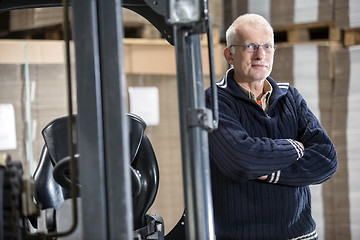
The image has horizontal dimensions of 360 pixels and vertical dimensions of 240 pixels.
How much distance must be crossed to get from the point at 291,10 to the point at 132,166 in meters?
2.92

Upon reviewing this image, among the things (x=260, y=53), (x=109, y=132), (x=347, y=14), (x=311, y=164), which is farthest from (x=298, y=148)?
(x=347, y=14)

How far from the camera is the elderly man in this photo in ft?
9.32

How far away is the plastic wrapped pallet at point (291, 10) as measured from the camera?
5.12 metres

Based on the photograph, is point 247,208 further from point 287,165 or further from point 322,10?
point 322,10

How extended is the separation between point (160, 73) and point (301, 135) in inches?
84.6

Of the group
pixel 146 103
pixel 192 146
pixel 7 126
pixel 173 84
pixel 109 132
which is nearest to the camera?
pixel 109 132

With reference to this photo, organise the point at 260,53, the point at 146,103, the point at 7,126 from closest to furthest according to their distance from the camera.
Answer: the point at 260,53 < the point at 7,126 < the point at 146,103

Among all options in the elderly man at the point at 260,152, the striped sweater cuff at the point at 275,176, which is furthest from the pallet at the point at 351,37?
the striped sweater cuff at the point at 275,176

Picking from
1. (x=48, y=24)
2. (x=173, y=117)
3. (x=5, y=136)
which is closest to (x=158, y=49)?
(x=173, y=117)

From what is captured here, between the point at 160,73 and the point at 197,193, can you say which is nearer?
the point at 197,193

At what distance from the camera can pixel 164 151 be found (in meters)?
5.01

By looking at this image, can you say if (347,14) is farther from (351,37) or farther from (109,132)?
(109,132)

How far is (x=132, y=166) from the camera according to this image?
2826mm

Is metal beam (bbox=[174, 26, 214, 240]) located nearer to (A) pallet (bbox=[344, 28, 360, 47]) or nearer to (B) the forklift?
(B) the forklift
